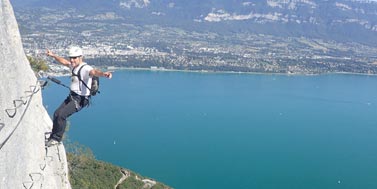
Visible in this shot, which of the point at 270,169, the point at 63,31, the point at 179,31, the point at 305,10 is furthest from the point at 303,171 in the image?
the point at 305,10

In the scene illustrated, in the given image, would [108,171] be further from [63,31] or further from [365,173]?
[63,31]

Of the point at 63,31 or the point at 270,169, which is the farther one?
the point at 63,31

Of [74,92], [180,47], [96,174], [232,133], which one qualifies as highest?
[74,92]

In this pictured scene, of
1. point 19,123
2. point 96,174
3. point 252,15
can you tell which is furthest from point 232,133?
point 252,15

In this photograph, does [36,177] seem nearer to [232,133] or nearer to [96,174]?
A: [96,174]

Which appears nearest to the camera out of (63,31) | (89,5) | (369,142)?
(369,142)

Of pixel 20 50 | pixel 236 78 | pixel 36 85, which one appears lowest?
pixel 236 78

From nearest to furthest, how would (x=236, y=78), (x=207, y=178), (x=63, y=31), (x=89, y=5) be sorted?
(x=207, y=178) → (x=236, y=78) → (x=63, y=31) → (x=89, y=5)

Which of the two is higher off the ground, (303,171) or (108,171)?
(108,171)
